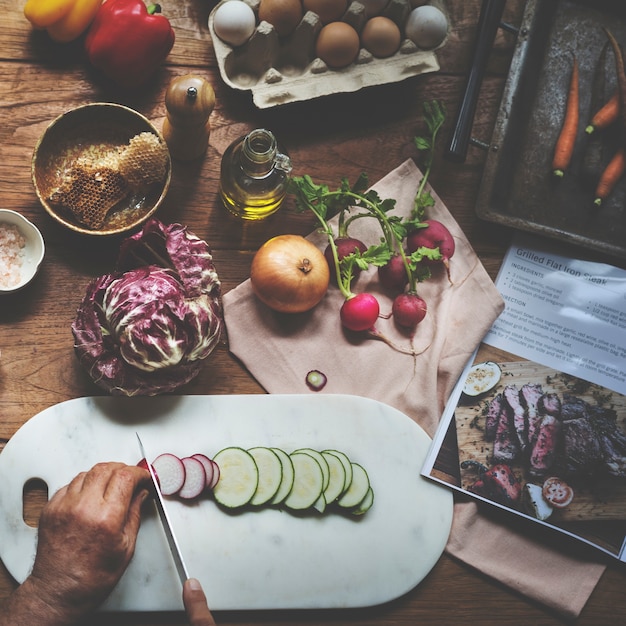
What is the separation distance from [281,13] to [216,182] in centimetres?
40

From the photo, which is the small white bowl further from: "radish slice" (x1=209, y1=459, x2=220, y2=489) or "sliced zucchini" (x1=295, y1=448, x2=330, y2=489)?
"sliced zucchini" (x1=295, y1=448, x2=330, y2=489)

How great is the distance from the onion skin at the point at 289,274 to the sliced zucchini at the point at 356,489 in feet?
1.23

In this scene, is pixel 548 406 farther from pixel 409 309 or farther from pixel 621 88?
pixel 621 88

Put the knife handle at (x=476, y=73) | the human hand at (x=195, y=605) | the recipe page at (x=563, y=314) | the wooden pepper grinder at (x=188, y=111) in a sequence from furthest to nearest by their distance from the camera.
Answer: the recipe page at (x=563, y=314), the knife handle at (x=476, y=73), the wooden pepper grinder at (x=188, y=111), the human hand at (x=195, y=605)

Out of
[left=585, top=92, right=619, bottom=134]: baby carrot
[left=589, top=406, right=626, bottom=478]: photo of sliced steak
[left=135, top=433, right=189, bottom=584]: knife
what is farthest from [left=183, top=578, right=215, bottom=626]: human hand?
[left=585, top=92, right=619, bottom=134]: baby carrot

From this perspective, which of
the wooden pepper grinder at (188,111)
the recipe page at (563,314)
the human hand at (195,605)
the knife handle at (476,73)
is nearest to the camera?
the human hand at (195,605)

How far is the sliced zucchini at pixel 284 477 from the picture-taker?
1318 millimetres

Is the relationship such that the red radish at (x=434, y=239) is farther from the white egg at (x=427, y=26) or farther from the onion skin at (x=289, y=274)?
the white egg at (x=427, y=26)

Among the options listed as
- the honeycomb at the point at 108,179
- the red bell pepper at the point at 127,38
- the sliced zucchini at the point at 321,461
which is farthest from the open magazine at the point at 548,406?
the red bell pepper at the point at 127,38

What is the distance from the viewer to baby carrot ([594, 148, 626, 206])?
1.51 metres

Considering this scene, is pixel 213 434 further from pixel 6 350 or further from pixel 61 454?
pixel 6 350

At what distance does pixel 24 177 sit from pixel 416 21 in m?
0.95

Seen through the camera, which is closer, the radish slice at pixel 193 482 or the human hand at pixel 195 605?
the human hand at pixel 195 605

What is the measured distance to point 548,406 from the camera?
1459mm
